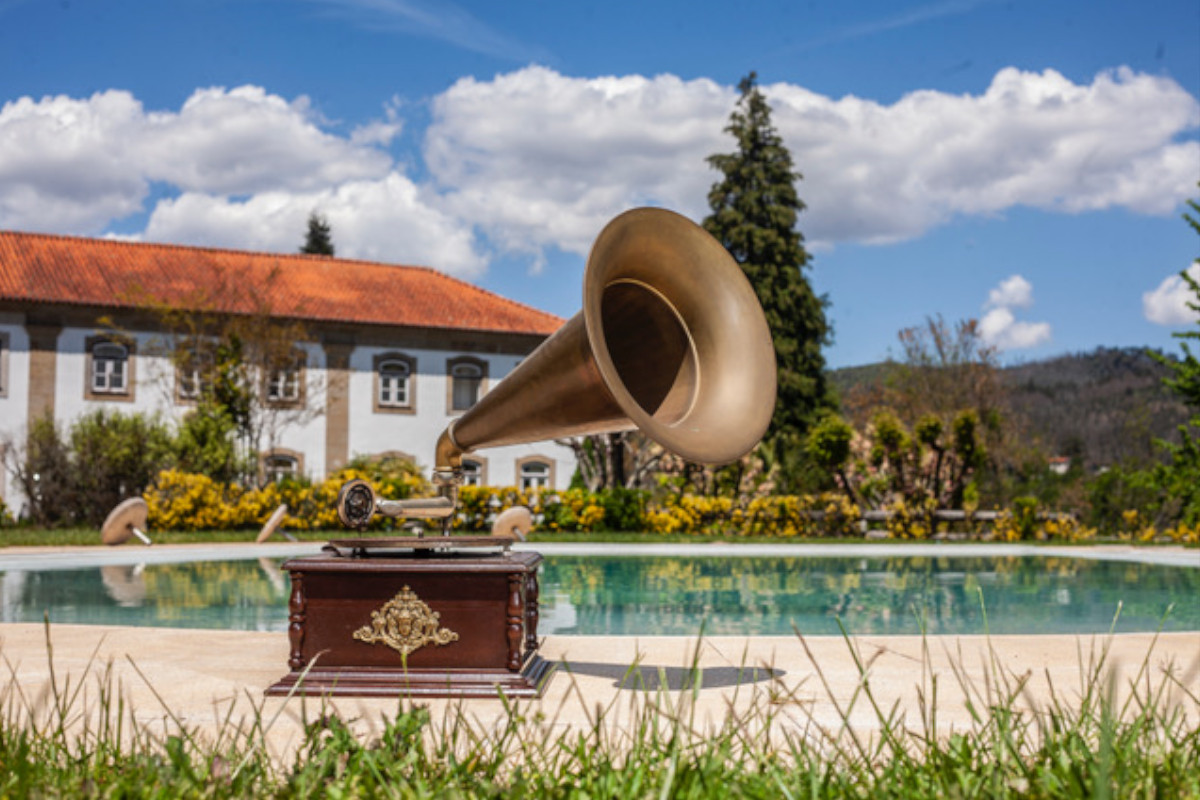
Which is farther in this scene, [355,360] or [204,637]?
[355,360]

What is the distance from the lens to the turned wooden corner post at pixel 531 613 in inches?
161

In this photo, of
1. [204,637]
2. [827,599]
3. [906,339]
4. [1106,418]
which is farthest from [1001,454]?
[204,637]

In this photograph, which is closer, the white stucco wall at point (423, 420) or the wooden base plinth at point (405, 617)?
the wooden base plinth at point (405, 617)

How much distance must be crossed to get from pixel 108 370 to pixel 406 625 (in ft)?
67.9

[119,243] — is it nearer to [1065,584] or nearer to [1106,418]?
[1065,584]

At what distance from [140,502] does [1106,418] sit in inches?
1368

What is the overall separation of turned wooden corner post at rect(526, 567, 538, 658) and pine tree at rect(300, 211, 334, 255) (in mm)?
40226

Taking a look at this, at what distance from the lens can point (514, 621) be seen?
3809 millimetres

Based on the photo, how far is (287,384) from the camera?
Answer: 22.8 m

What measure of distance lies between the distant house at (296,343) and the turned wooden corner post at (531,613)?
17.0 meters

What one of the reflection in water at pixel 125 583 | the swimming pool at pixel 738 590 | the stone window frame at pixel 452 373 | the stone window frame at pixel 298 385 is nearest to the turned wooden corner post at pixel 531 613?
the swimming pool at pixel 738 590

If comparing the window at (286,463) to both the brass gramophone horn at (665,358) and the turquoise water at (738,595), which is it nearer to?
the turquoise water at (738,595)

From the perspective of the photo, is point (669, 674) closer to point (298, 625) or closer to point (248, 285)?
point (298, 625)

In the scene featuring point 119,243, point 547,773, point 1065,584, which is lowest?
point 1065,584
